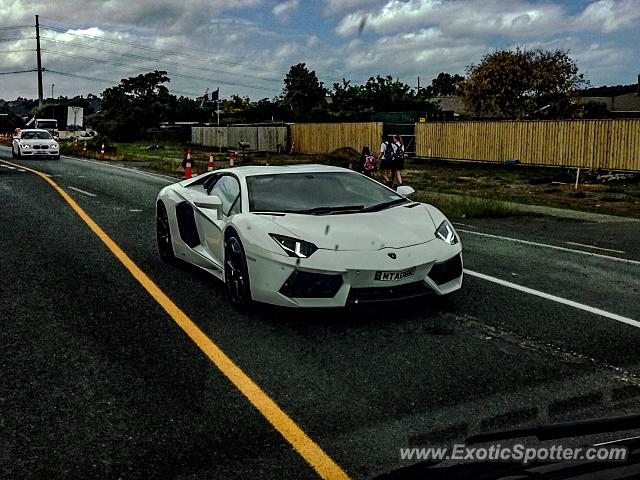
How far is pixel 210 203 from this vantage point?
7047mm

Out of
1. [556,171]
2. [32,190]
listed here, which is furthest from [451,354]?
[556,171]

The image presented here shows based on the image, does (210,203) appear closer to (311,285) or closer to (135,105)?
(311,285)

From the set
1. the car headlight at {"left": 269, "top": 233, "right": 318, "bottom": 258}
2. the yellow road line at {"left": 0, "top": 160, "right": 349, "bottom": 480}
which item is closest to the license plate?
the car headlight at {"left": 269, "top": 233, "right": 318, "bottom": 258}

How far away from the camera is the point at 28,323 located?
20.4 feet

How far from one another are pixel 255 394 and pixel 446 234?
2621 millimetres

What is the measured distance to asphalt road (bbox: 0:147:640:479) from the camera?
12.3 feet

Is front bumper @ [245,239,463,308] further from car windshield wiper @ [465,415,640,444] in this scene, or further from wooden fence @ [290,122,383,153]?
wooden fence @ [290,122,383,153]

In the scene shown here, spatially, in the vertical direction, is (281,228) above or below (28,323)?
above

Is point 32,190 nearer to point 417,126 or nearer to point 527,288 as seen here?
point 527,288

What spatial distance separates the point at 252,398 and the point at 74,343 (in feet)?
6.23

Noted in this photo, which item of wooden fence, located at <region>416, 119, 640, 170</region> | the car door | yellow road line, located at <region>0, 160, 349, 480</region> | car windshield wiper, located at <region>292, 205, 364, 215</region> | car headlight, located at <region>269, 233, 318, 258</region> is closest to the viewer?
yellow road line, located at <region>0, 160, 349, 480</region>

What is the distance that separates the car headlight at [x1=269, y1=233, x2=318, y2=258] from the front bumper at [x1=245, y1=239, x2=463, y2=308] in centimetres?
6

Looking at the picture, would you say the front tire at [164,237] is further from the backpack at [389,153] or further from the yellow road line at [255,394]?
the backpack at [389,153]

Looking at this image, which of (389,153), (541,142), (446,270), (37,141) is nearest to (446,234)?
(446,270)
